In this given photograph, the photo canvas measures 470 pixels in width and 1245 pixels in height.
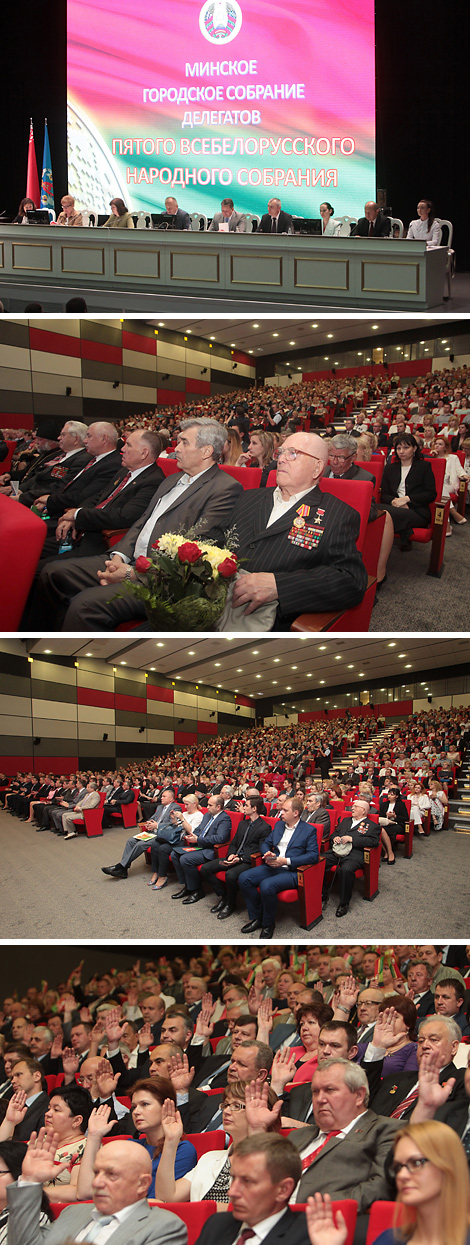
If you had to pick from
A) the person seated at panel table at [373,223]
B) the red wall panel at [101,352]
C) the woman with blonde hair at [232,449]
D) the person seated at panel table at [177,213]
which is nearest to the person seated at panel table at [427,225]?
the person seated at panel table at [373,223]

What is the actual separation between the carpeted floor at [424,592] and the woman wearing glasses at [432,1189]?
2.20 metres

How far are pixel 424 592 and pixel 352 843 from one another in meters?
1.15

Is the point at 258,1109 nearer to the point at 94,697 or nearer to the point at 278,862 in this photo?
the point at 278,862

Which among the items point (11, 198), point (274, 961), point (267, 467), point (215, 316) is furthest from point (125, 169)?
point (274, 961)

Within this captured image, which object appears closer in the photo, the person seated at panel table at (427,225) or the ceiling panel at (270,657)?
the ceiling panel at (270,657)

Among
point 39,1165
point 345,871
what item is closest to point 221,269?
point 345,871

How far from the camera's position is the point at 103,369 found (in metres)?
4.16

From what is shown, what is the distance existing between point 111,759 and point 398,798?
4.30 feet

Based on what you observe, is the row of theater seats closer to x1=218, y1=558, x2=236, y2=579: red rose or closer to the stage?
x1=218, y1=558, x2=236, y2=579: red rose

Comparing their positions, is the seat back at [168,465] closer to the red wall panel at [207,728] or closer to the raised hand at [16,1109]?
the red wall panel at [207,728]

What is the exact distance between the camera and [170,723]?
391 cm

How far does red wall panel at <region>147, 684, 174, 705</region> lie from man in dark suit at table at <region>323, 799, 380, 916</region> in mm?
943

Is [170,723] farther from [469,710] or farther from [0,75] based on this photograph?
[0,75]

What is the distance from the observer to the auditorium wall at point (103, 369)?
13.4 ft
